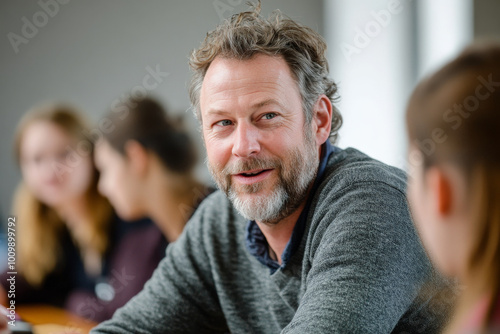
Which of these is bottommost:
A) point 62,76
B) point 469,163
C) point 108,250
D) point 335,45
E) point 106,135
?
point 108,250

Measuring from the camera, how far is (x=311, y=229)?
1077 millimetres

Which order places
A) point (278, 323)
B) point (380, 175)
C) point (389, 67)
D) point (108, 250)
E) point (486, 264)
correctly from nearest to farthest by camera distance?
1. point (486, 264)
2. point (380, 175)
3. point (278, 323)
4. point (108, 250)
5. point (389, 67)

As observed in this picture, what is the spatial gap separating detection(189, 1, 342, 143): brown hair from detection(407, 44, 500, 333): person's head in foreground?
645 millimetres

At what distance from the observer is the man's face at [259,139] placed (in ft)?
3.72

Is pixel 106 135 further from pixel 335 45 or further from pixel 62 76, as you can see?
pixel 335 45

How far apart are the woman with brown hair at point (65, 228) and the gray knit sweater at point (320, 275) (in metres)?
0.91

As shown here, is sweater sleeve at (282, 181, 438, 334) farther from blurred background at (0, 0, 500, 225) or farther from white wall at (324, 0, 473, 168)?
blurred background at (0, 0, 500, 225)

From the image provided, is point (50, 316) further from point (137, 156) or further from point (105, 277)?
point (137, 156)

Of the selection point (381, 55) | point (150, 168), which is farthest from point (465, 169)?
point (381, 55)

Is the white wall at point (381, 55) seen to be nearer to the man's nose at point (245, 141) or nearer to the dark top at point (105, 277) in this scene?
the dark top at point (105, 277)

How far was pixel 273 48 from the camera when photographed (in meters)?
1.17

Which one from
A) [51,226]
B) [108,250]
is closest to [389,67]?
[108,250]

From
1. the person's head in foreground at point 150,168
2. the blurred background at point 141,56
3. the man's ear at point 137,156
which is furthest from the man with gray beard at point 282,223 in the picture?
the blurred background at point 141,56

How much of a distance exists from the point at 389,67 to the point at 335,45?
0.27 m
